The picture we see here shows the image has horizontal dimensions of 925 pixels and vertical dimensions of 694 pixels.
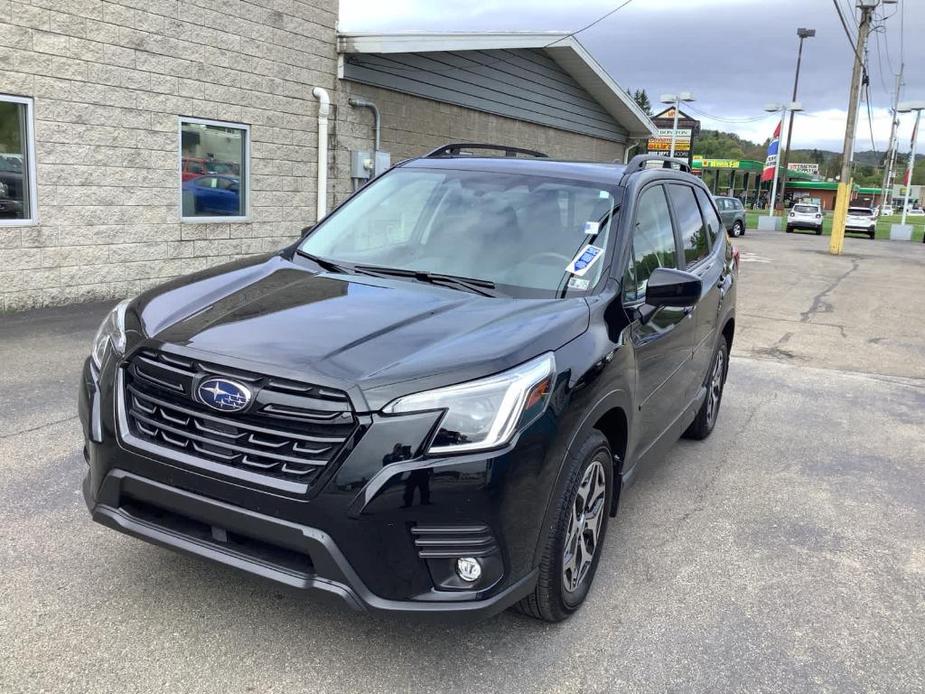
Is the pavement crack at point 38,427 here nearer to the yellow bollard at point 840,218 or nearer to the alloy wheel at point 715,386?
the alloy wheel at point 715,386

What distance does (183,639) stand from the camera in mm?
2852

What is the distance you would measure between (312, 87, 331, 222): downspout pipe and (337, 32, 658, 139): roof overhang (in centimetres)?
79

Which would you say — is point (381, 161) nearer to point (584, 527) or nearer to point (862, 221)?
point (584, 527)

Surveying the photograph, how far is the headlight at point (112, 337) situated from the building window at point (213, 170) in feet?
23.8

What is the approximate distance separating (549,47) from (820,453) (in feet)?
40.6

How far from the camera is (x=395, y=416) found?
2414 mm

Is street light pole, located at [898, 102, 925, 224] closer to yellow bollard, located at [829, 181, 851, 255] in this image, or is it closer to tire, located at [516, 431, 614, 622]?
yellow bollard, located at [829, 181, 851, 255]

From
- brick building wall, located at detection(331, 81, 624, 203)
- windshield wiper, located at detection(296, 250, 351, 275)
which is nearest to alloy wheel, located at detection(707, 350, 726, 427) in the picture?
windshield wiper, located at detection(296, 250, 351, 275)

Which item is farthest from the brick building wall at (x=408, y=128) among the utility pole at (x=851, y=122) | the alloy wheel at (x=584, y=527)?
the utility pole at (x=851, y=122)

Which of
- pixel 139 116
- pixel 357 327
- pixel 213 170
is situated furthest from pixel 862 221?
pixel 357 327

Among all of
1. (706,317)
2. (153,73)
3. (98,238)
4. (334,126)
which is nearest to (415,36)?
(334,126)

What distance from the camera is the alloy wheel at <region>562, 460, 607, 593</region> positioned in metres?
3.02

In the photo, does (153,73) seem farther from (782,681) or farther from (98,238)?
(782,681)

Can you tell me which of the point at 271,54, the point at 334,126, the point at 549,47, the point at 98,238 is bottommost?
the point at 98,238
